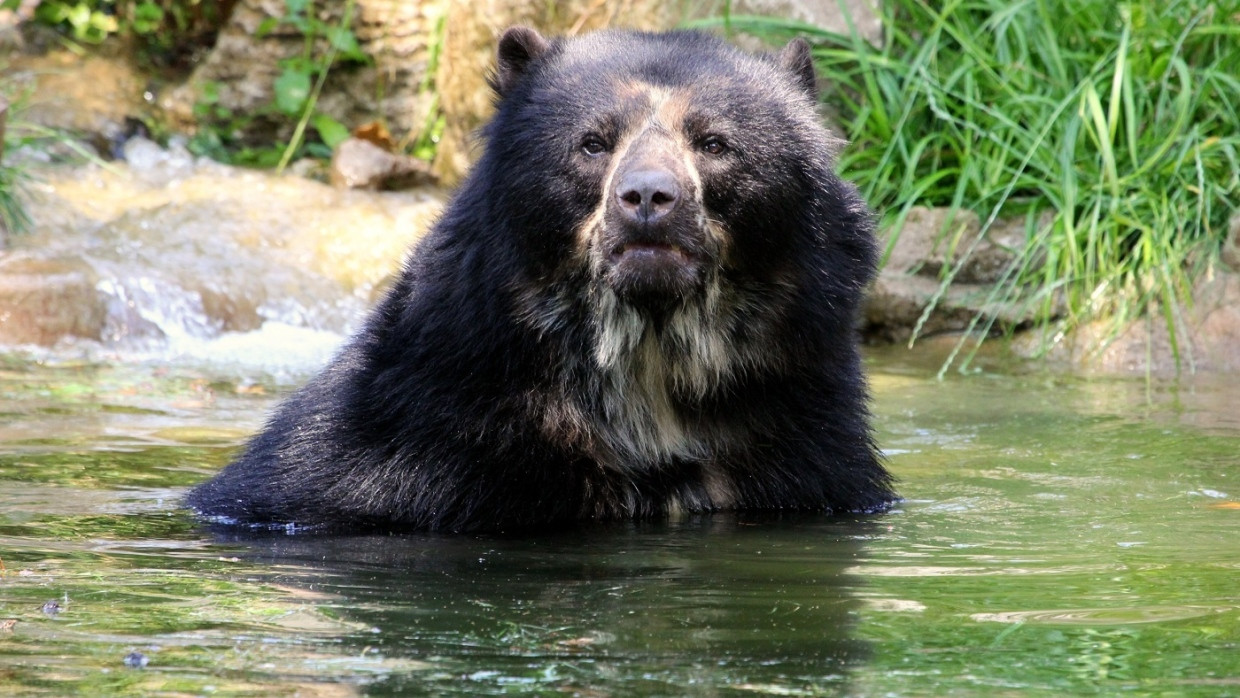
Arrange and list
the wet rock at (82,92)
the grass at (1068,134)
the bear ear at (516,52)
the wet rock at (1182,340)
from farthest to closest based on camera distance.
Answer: the wet rock at (82,92) < the grass at (1068,134) < the wet rock at (1182,340) < the bear ear at (516,52)

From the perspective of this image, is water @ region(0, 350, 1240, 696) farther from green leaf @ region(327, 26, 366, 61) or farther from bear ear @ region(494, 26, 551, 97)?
green leaf @ region(327, 26, 366, 61)

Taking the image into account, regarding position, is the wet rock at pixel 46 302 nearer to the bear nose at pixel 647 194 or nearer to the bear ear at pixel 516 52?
the bear ear at pixel 516 52

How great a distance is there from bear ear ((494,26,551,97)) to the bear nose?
0.79 meters

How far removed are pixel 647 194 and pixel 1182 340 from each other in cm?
466

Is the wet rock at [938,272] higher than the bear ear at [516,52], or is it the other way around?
the bear ear at [516,52]

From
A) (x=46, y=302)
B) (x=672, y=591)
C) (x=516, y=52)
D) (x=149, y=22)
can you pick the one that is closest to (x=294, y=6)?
(x=149, y=22)

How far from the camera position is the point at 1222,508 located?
174 inches

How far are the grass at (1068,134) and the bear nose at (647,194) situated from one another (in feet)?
14.1

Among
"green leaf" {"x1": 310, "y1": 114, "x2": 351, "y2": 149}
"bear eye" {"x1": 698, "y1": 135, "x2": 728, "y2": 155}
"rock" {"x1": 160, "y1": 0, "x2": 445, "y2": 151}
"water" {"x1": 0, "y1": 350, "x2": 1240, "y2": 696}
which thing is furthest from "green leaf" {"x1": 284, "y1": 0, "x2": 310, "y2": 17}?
"bear eye" {"x1": 698, "y1": 135, "x2": 728, "y2": 155}

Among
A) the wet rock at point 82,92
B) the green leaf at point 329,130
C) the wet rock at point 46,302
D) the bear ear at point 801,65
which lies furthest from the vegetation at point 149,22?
the bear ear at point 801,65

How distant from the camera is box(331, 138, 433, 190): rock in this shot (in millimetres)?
11203

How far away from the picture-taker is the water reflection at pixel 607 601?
2.63m

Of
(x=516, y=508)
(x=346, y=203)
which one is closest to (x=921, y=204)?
(x=346, y=203)

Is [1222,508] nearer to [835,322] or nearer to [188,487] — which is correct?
Answer: [835,322]
